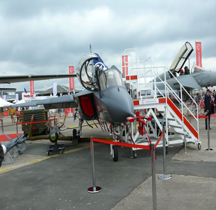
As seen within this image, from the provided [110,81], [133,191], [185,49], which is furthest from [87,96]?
[185,49]

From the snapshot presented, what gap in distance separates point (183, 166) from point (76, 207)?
306cm

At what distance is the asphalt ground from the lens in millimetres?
3455

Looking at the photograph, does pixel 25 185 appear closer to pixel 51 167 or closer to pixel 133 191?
pixel 51 167

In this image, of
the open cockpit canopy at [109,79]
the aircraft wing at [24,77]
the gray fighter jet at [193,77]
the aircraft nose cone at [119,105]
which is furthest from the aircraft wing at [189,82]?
the aircraft nose cone at [119,105]

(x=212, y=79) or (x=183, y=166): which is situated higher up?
(x=212, y=79)

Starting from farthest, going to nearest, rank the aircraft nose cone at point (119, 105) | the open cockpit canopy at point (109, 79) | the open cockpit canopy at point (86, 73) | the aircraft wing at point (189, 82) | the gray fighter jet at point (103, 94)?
1. the aircraft wing at point (189, 82)
2. the open cockpit canopy at point (86, 73)
3. the open cockpit canopy at point (109, 79)
4. the gray fighter jet at point (103, 94)
5. the aircraft nose cone at point (119, 105)

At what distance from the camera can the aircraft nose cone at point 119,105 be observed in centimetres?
509

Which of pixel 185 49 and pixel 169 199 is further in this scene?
pixel 185 49

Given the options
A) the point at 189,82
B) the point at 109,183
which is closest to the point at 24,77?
the point at 189,82

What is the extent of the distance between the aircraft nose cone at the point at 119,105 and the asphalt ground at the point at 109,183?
1.38 meters

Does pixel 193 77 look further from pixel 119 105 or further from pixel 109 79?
pixel 119 105

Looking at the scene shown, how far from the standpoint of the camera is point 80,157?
679 cm

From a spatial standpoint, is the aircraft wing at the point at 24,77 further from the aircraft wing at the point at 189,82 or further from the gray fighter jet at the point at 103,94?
the aircraft wing at the point at 189,82

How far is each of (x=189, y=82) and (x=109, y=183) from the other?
13.5 metres
